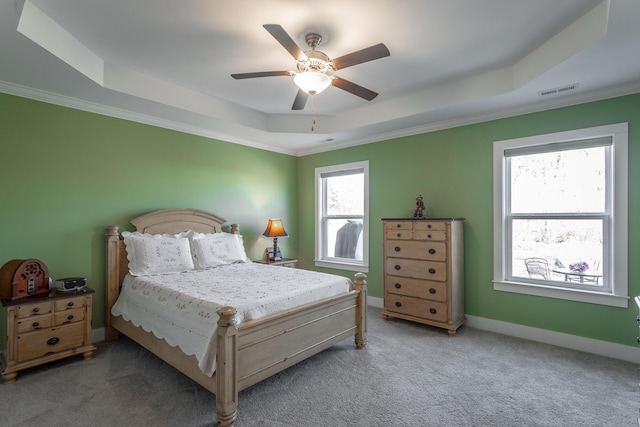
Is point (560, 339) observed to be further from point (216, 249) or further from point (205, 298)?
point (216, 249)

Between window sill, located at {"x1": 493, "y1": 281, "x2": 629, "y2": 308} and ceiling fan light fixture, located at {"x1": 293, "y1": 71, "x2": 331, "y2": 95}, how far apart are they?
9.76 feet

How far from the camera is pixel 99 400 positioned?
2232 millimetres

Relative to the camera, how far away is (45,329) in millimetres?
2627

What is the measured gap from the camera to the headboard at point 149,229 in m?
3.29

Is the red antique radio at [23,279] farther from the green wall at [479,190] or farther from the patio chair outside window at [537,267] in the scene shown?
the patio chair outside window at [537,267]

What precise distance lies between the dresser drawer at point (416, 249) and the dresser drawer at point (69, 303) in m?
3.29

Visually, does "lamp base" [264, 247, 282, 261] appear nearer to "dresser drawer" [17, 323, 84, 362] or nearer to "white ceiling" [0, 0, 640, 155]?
"white ceiling" [0, 0, 640, 155]

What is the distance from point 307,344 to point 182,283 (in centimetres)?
130

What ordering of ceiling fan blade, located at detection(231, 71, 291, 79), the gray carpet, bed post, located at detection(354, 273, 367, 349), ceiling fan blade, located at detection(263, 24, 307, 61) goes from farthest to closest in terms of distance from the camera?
bed post, located at detection(354, 273, 367, 349)
ceiling fan blade, located at detection(231, 71, 291, 79)
the gray carpet
ceiling fan blade, located at detection(263, 24, 307, 61)

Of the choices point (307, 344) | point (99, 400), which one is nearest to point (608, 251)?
point (307, 344)

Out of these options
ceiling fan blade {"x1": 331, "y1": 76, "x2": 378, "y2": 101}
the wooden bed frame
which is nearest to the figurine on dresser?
the wooden bed frame

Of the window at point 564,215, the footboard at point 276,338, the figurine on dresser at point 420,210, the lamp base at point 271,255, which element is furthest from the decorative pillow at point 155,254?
the window at point 564,215

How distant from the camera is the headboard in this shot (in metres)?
3.29

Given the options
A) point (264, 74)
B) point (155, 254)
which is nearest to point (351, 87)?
point (264, 74)
